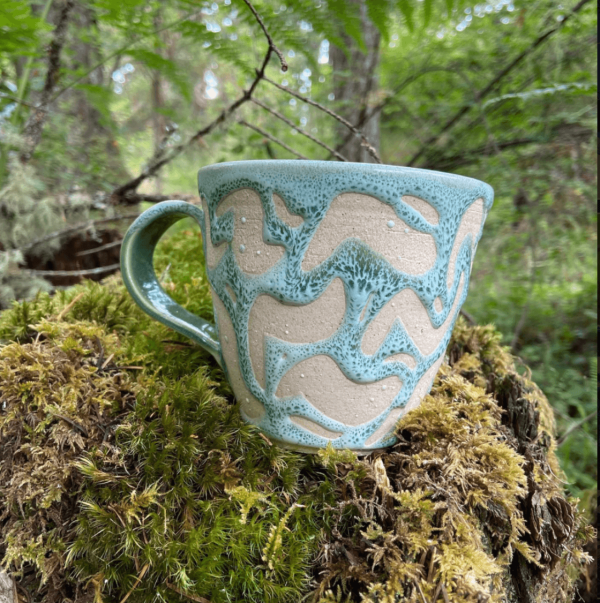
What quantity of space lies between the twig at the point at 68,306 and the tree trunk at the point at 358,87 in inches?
59.0

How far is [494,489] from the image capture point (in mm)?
772

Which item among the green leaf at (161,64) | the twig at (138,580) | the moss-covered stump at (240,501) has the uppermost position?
the green leaf at (161,64)

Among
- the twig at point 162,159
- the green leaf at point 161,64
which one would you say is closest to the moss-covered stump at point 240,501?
the twig at point 162,159

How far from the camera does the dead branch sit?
4.66 feet

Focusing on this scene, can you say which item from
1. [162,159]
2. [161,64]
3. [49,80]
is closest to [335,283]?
[162,159]

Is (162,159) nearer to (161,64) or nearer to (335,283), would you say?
(161,64)

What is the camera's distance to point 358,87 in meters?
2.33

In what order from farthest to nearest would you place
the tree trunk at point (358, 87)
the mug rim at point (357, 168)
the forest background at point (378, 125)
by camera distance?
the tree trunk at point (358, 87), the forest background at point (378, 125), the mug rim at point (357, 168)

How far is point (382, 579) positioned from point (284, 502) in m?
0.21

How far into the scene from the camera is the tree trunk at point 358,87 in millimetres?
2182

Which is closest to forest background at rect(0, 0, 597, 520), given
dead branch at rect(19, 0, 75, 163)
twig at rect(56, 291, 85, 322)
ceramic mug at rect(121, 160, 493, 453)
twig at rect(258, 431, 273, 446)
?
dead branch at rect(19, 0, 75, 163)

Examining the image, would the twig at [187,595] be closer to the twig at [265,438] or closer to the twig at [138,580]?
the twig at [138,580]

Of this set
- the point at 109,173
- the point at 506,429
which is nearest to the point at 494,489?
the point at 506,429

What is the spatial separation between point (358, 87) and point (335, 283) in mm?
2032
